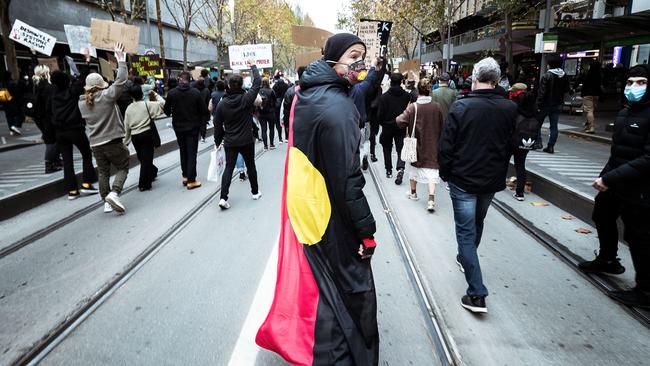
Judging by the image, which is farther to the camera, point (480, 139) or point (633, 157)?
point (633, 157)

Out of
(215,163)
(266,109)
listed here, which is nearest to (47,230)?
(215,163)

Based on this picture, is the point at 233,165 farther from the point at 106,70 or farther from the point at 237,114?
the point at 106,70

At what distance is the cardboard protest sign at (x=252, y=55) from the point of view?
574 inches

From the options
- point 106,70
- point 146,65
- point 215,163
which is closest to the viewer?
point 215,163

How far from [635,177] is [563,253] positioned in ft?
5.40

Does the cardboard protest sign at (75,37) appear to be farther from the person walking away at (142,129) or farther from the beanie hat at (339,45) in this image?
the beanie hat at (339,45)

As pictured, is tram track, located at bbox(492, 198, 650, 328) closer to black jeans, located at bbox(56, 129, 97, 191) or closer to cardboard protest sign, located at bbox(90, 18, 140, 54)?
cardboard protest sign, located at bbox(90, 18, 140, 54)

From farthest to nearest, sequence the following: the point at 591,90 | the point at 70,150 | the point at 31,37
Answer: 1. the point at 591,90
2. the point at 31,37
3. the point at 70,150

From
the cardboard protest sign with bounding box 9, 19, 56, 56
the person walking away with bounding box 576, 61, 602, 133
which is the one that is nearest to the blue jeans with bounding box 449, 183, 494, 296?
the person walking away with bounding box 576, 61, 602, 133

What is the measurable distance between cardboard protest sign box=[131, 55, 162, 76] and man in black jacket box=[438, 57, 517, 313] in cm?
1563

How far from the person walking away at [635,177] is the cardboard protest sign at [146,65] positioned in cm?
1625

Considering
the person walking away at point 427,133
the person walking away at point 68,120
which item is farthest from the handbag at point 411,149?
the person walking away at point 68,120

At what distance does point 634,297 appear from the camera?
3682mm

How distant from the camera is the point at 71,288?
402 cm
